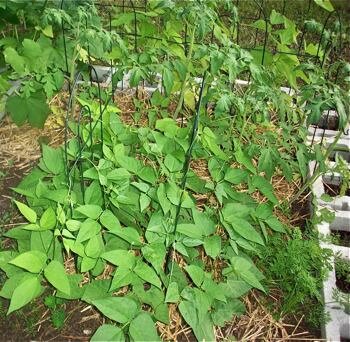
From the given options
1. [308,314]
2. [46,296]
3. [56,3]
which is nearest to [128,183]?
[46,296]

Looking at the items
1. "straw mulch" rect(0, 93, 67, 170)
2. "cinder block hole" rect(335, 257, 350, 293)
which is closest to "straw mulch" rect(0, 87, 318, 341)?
"straw mulch" rect(0, 93, 67, 170)

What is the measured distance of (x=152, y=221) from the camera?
1.78m

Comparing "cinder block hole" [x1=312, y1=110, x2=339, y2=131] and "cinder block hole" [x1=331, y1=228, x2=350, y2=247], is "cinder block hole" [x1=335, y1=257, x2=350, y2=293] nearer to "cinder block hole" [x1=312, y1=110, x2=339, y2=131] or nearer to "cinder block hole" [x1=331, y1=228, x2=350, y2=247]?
"cinder block hole" [x1=331, y1=228, x2=350, y2=247]

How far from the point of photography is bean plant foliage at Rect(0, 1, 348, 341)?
170cm

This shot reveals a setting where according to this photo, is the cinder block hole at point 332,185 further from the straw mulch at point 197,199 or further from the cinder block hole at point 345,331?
the cinder block hole at point 345,331

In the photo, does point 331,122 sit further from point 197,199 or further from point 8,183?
point 8,183

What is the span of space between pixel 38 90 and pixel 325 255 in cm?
153

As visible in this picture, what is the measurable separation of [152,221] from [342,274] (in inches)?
36.0

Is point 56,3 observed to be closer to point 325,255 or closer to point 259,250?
point 259,250

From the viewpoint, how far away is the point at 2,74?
2.52 metres

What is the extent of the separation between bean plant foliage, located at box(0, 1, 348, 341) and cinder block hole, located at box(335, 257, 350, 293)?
26 centimetres

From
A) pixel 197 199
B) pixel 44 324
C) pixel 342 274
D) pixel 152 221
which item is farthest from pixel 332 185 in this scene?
pixel 44 324

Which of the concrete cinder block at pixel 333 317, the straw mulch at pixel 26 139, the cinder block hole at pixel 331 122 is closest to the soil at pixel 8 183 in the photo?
the straw mulch at pixel 26 139

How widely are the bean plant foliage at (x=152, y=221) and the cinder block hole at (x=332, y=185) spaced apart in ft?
1.19
